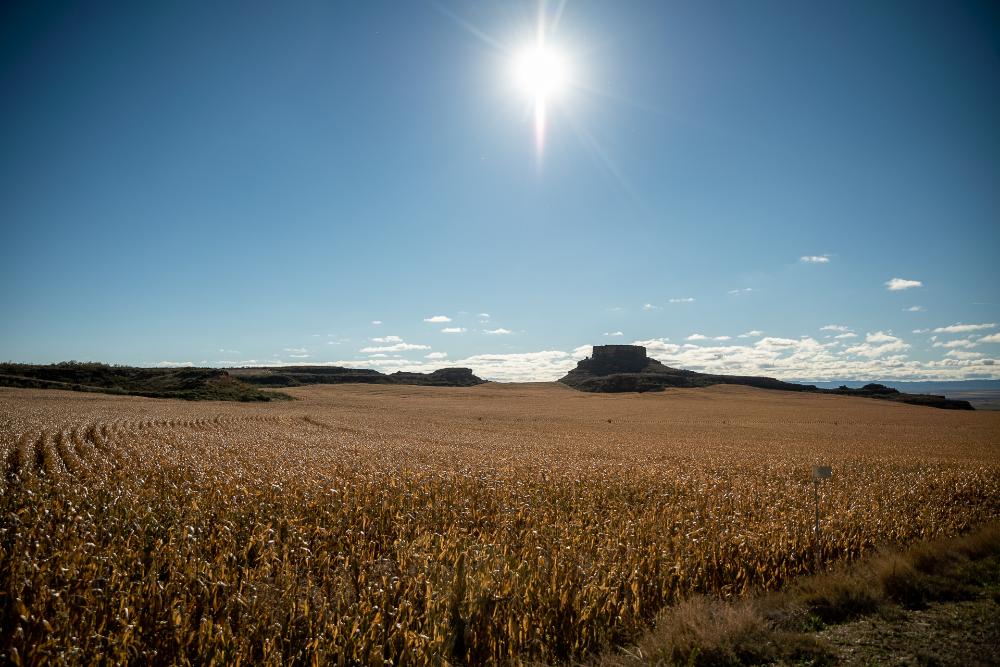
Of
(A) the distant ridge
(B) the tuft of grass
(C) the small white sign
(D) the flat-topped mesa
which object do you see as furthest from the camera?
(D) the flat-topped mesa

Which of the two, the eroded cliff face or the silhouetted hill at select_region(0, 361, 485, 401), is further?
the eroded cliff face

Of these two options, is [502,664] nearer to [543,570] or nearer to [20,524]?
[543,570]

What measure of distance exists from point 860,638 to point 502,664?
415 cm

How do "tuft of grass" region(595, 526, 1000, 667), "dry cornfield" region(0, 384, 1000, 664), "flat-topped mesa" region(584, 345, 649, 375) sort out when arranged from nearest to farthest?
"dry cornfield" region(0, 384, 1000, 664) < "tuft of grass" region(595, 526, 1000, 667) < "flat-topped mesa" region(584, 345, 649, 375)

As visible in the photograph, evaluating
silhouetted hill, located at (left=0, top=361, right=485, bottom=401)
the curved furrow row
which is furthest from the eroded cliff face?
the curved furrow row

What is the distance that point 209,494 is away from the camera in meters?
9.57

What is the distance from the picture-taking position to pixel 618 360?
6821 inches

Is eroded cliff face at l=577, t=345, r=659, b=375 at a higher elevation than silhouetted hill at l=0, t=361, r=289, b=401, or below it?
higher

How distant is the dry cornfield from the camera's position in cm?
463

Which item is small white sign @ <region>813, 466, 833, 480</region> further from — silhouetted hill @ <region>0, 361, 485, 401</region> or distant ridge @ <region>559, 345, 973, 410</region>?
distant ridge @ <region>559, 345, 973, 410</region>

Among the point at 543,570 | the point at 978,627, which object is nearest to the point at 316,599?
the point at 543,570

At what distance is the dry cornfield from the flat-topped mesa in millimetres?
156272

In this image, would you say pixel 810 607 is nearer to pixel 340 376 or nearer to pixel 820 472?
pixel 820 472

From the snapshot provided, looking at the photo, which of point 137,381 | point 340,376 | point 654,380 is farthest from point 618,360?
point 137,381
